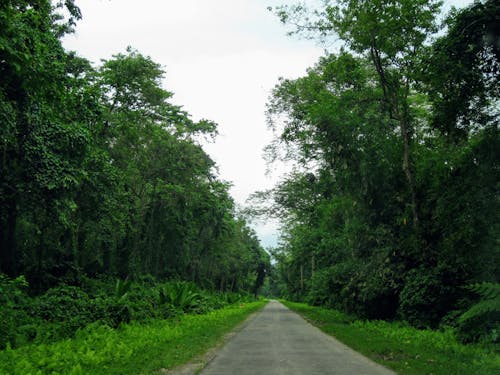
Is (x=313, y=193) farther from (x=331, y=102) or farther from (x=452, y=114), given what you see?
(x=452, y=114)

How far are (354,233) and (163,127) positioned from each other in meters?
13.8

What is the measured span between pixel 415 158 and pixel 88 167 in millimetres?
14615

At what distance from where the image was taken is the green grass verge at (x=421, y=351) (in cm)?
793

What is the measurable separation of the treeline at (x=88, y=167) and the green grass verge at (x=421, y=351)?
29.2 feet

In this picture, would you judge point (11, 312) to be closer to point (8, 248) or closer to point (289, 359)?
point (8, 248)

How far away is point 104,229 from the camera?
23984 mm

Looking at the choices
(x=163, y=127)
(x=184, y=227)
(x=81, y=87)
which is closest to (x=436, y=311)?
(x=81, y=87)

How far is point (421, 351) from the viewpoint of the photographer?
32.4 feet

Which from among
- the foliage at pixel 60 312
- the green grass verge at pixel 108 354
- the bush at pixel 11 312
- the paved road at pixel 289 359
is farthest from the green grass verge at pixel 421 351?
the bush at pixel 11 312

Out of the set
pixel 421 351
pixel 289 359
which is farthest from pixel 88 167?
pixel 421 351

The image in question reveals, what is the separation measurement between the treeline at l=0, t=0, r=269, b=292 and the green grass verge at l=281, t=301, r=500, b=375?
891 cm

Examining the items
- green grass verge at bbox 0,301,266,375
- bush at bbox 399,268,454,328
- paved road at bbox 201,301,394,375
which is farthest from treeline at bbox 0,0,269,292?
bush at bbox 399,268,454,328

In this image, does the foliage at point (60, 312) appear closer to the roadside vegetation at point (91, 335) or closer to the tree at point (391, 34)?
the roadside vegetation at point (91, 335)

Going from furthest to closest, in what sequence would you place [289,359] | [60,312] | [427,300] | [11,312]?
[427,300], [60,312], [11,312], [289,359]
